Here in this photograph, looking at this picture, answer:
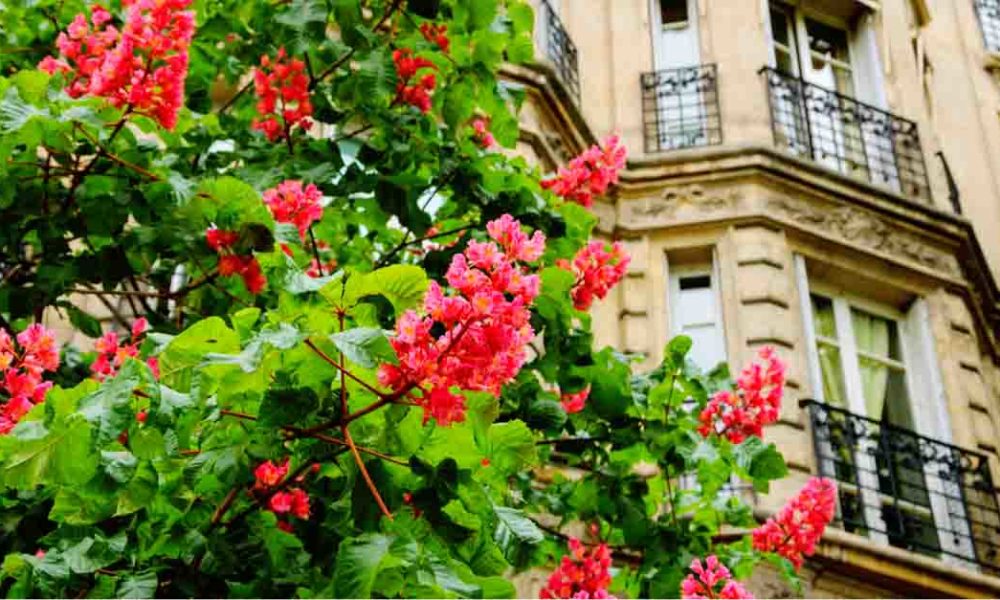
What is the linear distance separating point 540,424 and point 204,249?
4.51 feet

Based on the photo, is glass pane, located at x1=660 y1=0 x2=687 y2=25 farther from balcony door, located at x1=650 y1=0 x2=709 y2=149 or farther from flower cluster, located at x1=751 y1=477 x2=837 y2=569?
flower cluster, located at x1=751 y1=477 x2=837 y2=569

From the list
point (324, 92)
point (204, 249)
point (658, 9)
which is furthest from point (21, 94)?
point (658, 9)

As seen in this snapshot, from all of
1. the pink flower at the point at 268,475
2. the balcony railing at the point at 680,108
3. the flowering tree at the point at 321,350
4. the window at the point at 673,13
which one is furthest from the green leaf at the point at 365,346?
the window at the point at 673,13

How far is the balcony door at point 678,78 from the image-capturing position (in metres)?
11.0

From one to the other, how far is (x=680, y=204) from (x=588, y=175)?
5146 mm

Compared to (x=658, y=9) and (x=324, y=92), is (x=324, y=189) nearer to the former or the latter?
(x=324, y=92)

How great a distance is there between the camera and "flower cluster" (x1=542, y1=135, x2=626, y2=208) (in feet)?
17.2

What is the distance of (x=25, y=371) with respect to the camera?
3.43 meters

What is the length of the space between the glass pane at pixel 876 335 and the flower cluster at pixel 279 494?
7.62 metres

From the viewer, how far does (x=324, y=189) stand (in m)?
4.91

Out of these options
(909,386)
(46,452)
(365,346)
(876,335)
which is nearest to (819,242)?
(876,335)

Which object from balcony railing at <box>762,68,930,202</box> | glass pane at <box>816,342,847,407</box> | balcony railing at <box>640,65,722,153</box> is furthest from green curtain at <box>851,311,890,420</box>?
balcony railing at <box>640,65,722,153</box>

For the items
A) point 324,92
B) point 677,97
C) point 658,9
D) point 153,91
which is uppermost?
point 658,9

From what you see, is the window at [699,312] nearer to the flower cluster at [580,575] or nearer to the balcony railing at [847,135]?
the balcony railing at [847,135]
